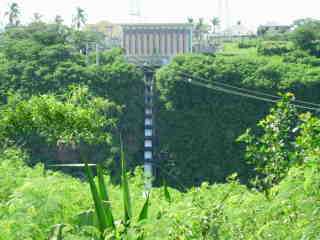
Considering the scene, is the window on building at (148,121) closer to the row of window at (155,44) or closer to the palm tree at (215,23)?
the row of window at (155,44)

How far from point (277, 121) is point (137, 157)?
69.3 ft

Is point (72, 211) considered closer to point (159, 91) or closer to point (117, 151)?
point (117, 151)

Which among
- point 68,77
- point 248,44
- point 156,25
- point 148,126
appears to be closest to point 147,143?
point 148,126

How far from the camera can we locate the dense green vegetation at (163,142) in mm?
2643

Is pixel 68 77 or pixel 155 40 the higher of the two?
pixel 155 40

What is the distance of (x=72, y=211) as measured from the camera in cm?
351

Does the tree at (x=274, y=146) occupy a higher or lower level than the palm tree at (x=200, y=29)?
higher

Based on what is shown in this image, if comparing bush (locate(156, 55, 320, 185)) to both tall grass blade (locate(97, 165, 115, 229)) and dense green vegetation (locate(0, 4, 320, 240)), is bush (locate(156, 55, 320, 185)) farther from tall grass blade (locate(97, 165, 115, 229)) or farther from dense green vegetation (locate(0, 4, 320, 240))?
tall grass blade (locate(97, 165, 115, 229))

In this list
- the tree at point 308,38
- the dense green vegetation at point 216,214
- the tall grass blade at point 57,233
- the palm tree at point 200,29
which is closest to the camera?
the dense green vegetation at point 216,214

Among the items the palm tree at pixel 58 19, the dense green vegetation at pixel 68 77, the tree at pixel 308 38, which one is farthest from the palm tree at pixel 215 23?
the dense green vegetation at pixel 68 77

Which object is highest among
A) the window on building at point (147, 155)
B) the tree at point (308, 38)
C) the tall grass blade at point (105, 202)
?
the tall grass blade at point (105, 202)

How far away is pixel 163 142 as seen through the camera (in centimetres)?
2594

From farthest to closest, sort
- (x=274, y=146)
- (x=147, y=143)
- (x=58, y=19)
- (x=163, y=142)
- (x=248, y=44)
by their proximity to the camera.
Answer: (x=58, y=19) → (x=248, y=44) → (x=163, y=142) → (x=147, y=143) → (x=274, y=146)

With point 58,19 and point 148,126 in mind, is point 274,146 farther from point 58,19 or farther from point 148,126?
point 58,19
